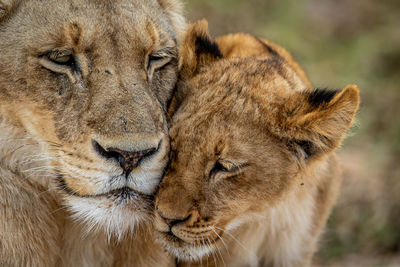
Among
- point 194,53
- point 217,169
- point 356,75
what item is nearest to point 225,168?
point 217,169

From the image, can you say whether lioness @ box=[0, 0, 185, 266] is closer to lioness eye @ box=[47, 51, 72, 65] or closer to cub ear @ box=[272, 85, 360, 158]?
lioness eye @ box=[47, 51, 72, 65]

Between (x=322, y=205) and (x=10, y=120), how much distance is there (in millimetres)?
1910

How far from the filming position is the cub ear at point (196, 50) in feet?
10.6

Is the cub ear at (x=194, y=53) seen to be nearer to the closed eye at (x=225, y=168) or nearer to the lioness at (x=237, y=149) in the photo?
the lioness at (x=237, y=149)

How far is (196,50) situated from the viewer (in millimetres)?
3285

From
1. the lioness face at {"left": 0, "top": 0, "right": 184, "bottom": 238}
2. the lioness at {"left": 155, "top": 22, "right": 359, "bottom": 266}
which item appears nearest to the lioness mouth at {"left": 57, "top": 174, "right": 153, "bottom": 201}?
the lioness face at {"left": 0, "top": 0, "right": 184, "bottom": 238}

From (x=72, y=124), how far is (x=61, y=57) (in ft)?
1.11

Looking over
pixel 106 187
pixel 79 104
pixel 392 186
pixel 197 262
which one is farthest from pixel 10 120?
pixel 392 186

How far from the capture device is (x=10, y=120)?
108 inches

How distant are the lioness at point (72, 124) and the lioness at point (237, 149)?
145 millimetres

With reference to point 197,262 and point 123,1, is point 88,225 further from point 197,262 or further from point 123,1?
point 123,1

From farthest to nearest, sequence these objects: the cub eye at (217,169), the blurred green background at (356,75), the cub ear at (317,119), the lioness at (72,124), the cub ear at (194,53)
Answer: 1. the blurred green background at (356,75)
2. the cub ear at (194,53)
3. the cub eye at (217,169)
4. the cub ear at (317,119)
5. the lioness at (72,124)

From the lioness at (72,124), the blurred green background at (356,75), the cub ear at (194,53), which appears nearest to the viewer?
the lioness at (72,124)

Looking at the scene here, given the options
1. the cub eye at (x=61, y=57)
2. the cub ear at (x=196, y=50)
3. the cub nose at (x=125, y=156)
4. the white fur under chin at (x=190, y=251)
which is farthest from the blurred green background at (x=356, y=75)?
the cub nose at (x=125, y=156)
